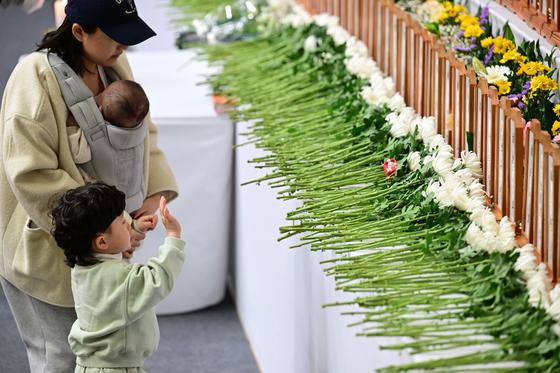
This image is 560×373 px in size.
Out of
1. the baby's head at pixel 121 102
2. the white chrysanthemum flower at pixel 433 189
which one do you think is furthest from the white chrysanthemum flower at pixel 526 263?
the baby's head at pixel 121 102

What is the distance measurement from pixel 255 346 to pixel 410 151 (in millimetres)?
1429

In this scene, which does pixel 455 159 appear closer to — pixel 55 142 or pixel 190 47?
pixel 55 142

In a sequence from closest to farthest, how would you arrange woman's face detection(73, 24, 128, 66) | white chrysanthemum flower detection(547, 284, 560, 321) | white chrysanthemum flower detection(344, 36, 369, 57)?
white chrysanthemum flower detection(547, 284, 560, 321) < woman's face detection(73, 24, 128, 66) < white chrysanthemum flower detection(344, 36, 369, 57)

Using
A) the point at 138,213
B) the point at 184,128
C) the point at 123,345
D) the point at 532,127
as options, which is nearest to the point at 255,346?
the point at 184,128

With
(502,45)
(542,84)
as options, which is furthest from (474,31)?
(542,84)

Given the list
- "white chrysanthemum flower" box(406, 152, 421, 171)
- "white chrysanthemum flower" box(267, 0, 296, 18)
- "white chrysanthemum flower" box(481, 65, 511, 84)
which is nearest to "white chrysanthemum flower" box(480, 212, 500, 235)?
"white chrysanthemum flower" box(406, 152, 421, 171)

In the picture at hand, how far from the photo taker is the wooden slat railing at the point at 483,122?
212 centimetres

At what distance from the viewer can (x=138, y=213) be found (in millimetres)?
2799

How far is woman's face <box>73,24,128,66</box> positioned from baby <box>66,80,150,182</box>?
0.06 meters

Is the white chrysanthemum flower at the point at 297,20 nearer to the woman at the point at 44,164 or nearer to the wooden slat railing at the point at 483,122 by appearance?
the wooden slat railing at the point at 483,122

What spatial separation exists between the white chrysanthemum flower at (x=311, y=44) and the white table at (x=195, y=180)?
480 mm

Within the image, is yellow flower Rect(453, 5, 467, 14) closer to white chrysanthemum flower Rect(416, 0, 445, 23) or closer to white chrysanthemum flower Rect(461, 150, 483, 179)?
white chrysanthemum flower Rect(416, 0, 445, 23)

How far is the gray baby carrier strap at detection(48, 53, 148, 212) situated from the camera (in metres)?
2.51

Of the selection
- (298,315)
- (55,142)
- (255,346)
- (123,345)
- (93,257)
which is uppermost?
(55,142)
